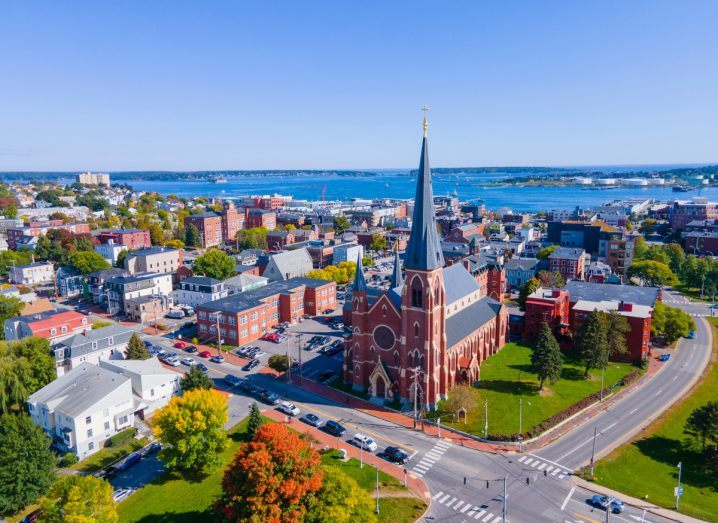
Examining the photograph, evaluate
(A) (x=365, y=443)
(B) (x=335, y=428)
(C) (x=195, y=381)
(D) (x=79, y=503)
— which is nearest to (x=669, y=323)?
(A) (x=365, y=443)

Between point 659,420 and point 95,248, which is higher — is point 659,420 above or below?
below

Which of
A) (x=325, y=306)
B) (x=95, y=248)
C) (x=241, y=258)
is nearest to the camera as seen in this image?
(x=325, y=306)

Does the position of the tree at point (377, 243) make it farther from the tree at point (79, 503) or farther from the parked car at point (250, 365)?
the tree at point (79, 503)

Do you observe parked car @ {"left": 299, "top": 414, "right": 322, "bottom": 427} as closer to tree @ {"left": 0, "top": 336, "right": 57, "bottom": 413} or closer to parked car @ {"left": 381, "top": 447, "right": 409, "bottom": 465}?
parked car @ {"left": 381, "top": 447, "right": 409, "bottom": 465}

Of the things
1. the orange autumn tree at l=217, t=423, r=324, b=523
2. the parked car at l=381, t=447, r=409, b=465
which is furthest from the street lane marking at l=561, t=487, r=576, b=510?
the orange autumn tree at l=217, t=423, r=324, b=523

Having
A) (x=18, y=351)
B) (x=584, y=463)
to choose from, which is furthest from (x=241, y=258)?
(x=584, y=463)

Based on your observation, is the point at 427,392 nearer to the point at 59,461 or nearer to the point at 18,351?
the point at 59,461
